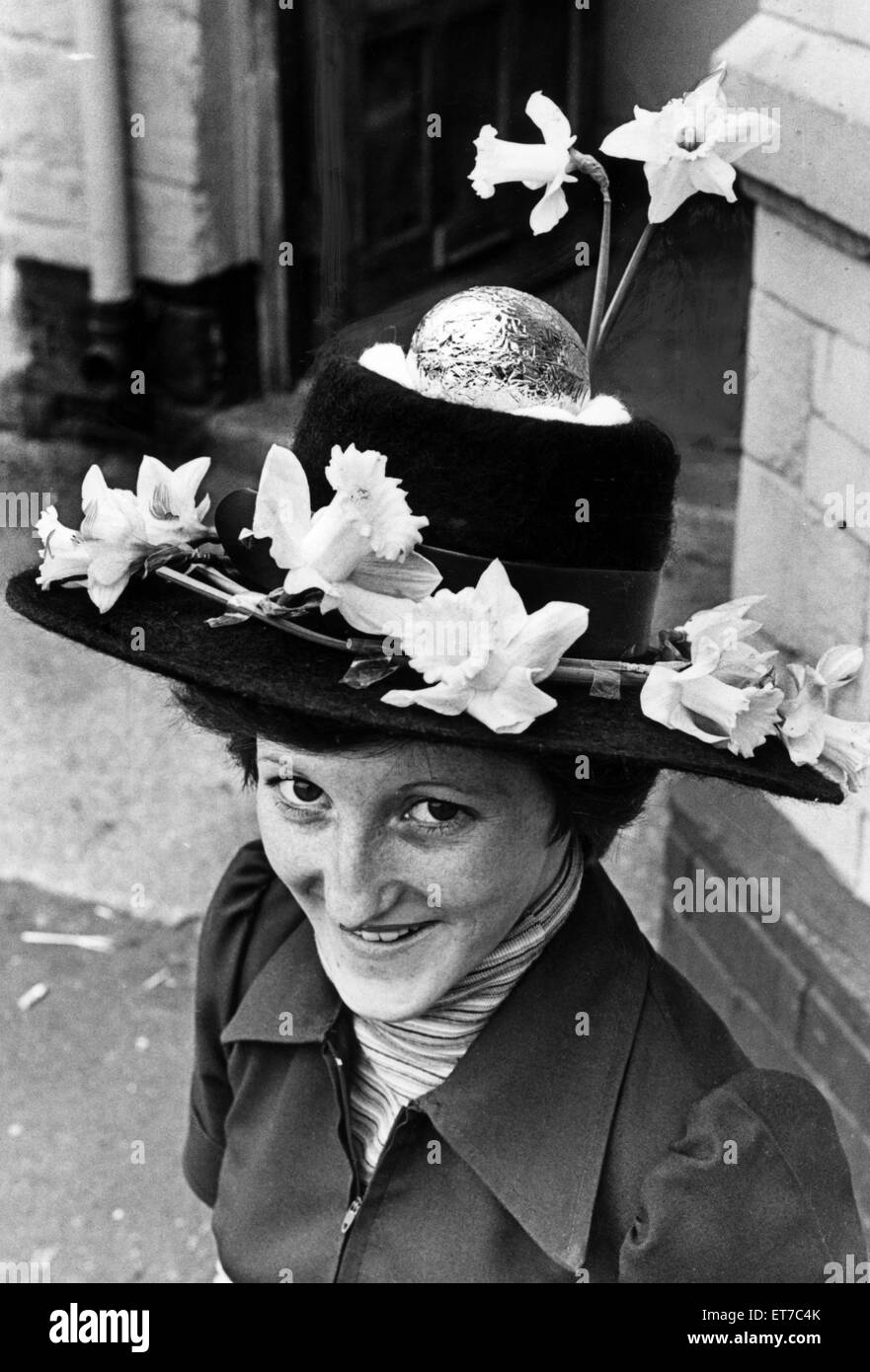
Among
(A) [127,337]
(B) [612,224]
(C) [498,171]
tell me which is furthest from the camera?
(A) [127,337]

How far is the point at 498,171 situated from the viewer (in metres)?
1.71

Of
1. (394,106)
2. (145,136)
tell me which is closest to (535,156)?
(394,106)

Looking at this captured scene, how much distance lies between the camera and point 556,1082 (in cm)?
177

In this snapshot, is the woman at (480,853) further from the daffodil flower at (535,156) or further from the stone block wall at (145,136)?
the stone block wall at (145,136)

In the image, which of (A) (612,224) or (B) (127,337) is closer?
(A) (612,224)

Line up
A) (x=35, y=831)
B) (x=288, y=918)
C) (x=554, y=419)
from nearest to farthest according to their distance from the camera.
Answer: (x=554, y=419) < (x=288, y=918) < (x=35, y=831)

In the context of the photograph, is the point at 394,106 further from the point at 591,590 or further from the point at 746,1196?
the point at 746,1196

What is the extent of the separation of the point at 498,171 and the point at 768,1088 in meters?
0.97

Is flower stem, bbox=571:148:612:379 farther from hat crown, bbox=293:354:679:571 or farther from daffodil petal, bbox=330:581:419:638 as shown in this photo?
daffodil petal, bbox=330:581:419:638

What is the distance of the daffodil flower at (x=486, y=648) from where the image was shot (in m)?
1.50

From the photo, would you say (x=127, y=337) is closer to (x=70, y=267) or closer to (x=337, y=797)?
(x=70, y=267)

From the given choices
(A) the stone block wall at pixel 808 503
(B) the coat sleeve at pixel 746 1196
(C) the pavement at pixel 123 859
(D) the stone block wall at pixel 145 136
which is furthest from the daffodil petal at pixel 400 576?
(D) the stone block wall at pixel 145 136

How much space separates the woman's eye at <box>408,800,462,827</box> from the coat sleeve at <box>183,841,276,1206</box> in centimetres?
51
